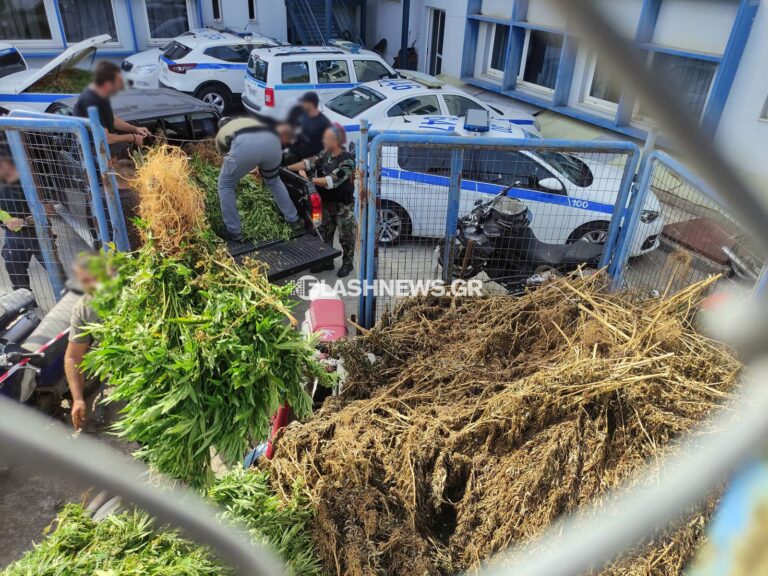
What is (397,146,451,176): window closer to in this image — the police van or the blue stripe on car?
the blue stripe on car

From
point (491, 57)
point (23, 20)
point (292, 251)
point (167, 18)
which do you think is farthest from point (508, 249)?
point (491, 57)

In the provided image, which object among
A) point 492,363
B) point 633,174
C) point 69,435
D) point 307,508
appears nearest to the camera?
point 69,435

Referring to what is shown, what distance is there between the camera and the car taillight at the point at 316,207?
4.73 metres

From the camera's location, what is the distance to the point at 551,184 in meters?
5.30

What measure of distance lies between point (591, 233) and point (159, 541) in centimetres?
431

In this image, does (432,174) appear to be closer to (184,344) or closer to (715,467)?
(184,344)

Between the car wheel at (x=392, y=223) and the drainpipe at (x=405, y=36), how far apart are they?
10.8m

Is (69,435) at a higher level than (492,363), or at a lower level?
higher

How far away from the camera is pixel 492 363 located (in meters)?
3.87

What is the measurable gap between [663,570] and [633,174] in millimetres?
2919

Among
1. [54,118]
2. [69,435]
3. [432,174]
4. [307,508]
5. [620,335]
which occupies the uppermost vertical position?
[69,435]

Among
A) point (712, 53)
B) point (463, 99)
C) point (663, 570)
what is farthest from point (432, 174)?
point (712, 53)

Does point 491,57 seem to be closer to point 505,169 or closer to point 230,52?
point 230,52

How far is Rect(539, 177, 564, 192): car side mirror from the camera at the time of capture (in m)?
5.25
